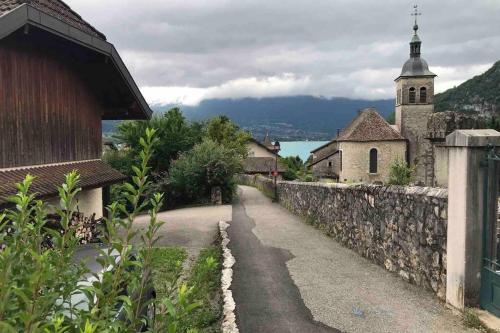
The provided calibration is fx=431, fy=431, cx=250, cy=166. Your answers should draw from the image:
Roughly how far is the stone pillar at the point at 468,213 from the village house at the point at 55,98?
19.7 feet

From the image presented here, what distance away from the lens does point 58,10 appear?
10070 millimetres

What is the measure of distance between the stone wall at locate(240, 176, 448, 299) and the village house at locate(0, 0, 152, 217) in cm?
606

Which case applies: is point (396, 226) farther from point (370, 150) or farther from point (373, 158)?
point (373, 158)

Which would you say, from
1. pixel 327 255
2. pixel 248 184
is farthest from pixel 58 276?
pixel 248 184

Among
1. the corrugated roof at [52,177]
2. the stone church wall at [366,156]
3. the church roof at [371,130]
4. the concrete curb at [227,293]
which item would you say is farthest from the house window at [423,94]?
the corrugated roof at [52,177]

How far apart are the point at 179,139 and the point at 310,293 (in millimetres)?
23078

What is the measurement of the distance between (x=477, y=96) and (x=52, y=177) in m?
80.6

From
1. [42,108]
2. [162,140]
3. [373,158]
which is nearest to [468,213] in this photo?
[42,108]

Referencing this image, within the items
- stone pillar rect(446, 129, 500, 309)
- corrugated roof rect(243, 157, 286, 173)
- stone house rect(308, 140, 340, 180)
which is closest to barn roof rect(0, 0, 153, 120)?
stone pillar rect(446, 129, 500, 309)

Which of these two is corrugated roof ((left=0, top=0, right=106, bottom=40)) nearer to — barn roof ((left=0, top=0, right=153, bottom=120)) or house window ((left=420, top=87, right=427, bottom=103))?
barn roof ((left=0, top=0, right=153, bottom=120))

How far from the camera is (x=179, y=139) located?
96.2ft

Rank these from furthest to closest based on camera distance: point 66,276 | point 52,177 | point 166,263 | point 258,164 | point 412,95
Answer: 1. point 258,164
2. point 412,95
3. point 166,263
4. point 52,177
5. point 66,276

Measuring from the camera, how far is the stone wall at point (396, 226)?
6648 millimetres

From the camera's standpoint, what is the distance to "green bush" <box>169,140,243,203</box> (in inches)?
1006
